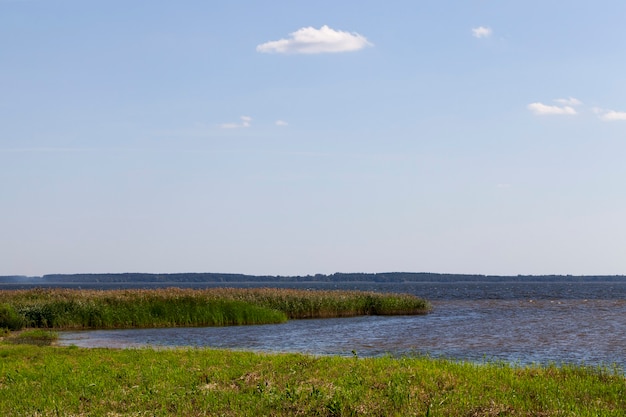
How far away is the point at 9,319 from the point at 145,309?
9.23 m

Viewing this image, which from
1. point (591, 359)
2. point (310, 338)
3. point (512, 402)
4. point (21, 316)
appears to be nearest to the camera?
point (512, 402)

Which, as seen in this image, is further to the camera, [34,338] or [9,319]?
[9,319]

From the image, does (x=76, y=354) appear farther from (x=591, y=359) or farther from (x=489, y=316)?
(x=489, y=316)

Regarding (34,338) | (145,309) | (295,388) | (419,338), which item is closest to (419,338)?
(419,338)

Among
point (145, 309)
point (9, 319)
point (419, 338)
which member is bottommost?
point (419, 338)

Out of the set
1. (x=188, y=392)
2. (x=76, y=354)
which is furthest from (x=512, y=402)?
(x=76, y=354)

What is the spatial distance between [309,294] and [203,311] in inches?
572

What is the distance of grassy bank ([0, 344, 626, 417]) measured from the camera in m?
15.9

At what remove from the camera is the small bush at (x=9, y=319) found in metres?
44.3

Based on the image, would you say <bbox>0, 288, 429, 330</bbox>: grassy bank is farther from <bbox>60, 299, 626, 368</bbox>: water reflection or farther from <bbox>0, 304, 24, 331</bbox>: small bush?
<bbox>60, 299, 626, 368</bbox>: water reflection

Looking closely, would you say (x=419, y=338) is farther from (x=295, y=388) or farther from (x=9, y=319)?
(x=295, y=388)

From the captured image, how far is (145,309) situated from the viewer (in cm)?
5069

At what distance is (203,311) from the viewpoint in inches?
2025

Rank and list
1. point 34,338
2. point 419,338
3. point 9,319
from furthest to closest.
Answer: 1. point 9,319
2. point 419,338
3. point 34,338
